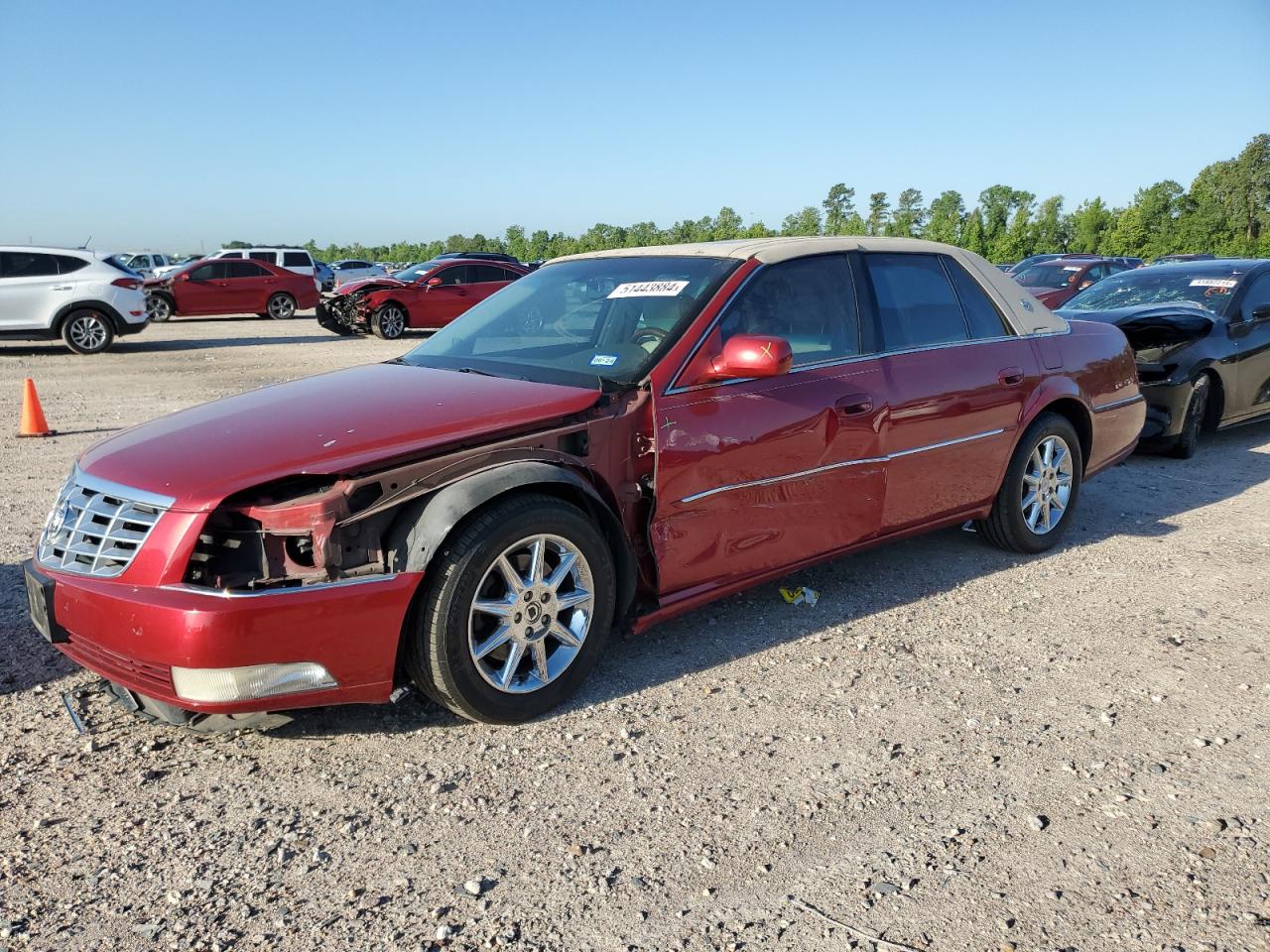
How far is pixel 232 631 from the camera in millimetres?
2902

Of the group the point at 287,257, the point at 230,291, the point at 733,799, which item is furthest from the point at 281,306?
the point at 733,799

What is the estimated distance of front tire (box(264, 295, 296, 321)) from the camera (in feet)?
82.8

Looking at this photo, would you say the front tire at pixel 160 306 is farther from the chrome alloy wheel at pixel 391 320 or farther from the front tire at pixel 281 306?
the chrome alloy wheel at pixel 391 320

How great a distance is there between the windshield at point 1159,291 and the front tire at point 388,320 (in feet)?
46.3

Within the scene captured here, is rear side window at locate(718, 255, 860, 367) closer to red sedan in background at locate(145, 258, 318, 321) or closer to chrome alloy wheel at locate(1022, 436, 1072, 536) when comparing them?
chrome alloy wheel at locate(1022, 436, 1072, 536)

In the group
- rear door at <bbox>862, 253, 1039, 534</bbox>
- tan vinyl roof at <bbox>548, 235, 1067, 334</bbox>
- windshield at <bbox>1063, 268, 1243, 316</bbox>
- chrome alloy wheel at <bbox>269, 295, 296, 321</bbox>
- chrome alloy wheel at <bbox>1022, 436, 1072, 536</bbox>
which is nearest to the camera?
tan vinyl roof at <bbox>548, 235, 1067, 334</bbox>

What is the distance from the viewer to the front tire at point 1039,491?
17.4ft

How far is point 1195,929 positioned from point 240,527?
2911 millimetres

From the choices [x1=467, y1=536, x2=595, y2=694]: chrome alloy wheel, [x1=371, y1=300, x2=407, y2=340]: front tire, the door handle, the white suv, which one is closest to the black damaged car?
the door handle

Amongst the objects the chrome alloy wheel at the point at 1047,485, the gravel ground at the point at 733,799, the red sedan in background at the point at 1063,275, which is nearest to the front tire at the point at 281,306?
the red sedan in background at the point at 1063,275

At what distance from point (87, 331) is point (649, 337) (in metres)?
16.4

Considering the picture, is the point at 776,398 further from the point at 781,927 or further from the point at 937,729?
the point at 781,927

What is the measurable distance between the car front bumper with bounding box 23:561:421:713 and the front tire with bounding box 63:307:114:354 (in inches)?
626

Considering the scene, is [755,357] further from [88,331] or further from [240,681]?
[88,331]
